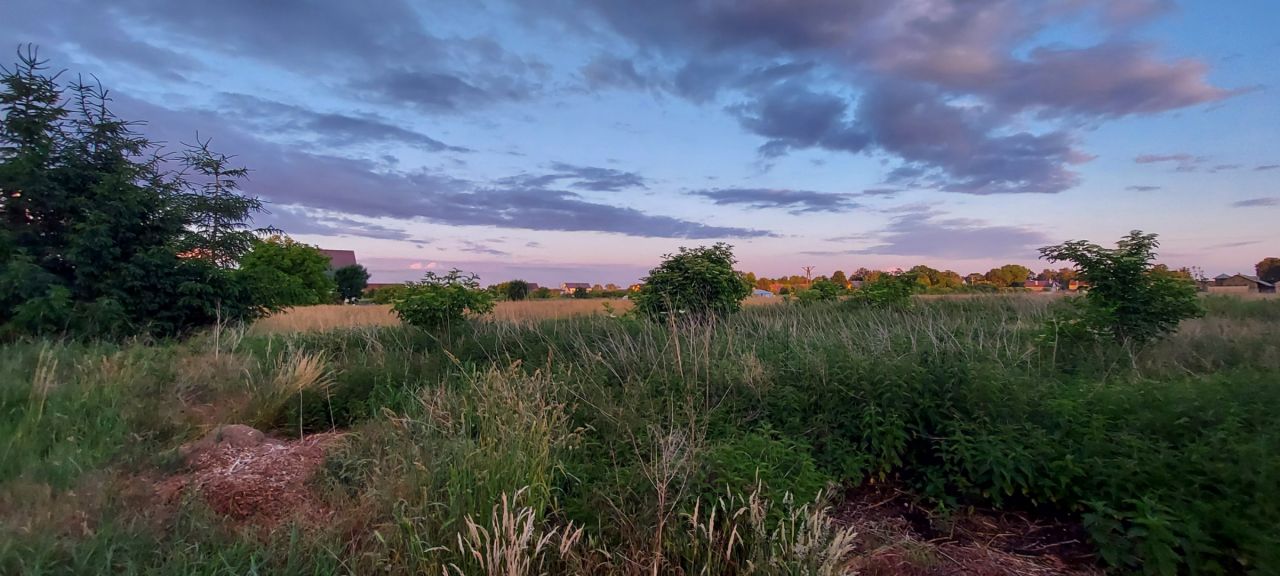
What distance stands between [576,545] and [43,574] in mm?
2312

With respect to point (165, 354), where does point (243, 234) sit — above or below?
above

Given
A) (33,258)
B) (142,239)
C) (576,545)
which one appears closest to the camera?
(576,545)

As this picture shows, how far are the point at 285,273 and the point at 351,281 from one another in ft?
123


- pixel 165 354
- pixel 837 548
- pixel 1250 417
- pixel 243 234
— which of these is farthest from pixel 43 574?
pixel 243 234

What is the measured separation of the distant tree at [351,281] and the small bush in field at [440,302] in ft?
139

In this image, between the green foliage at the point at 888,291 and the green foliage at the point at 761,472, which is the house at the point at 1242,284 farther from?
the green foliage at the point at 761,472

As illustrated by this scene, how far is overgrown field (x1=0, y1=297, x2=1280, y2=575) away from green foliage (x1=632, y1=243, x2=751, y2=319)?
13.7ft

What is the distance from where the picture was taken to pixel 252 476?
4.38m

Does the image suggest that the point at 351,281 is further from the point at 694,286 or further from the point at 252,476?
the point at 252,476

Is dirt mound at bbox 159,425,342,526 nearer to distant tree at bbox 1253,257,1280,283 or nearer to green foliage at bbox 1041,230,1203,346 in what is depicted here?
green foliage at bbox 1041,230,1203,346

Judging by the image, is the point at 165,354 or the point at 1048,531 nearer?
the point at 1048,531

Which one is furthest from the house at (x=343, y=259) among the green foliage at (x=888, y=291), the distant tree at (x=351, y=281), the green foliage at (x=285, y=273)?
the green foliage at (x=888, y=291)

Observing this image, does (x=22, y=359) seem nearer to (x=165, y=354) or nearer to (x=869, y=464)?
(x=165, y=354)

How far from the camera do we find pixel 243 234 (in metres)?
11.2
